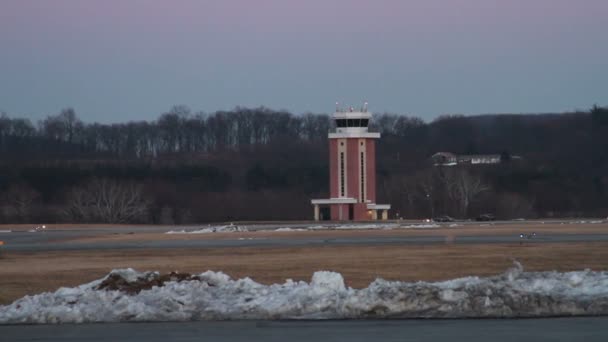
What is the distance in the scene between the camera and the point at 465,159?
185 meters

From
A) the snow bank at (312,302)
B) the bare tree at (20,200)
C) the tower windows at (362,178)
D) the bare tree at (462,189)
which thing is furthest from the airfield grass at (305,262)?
the bare tree at (462,189)

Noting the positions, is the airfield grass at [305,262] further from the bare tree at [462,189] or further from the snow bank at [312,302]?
the bare tree at [462,189]

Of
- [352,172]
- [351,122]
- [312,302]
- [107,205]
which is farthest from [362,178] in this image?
[312,302]

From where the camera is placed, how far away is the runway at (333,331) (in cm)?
1806

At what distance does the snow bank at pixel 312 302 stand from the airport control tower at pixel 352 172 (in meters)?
87.8

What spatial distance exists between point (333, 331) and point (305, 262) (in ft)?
59.1

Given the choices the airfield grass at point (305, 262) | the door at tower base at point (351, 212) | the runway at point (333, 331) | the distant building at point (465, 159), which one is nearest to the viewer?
the runway at point (333, 331)

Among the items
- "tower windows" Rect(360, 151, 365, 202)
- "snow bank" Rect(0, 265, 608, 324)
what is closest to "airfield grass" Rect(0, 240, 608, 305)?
"snow bank" Rect(0, 265, 608, 324)

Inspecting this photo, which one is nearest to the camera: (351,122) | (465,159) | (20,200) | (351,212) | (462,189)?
(351,212)

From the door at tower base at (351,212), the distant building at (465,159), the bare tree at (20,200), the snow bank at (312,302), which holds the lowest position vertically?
the snow bank at (312,302)

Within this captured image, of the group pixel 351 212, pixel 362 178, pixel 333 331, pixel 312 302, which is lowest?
pixel 333 331

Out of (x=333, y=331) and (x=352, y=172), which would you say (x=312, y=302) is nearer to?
(x=333, y=331)

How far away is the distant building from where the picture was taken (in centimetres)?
17127

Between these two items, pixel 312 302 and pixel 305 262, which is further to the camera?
pixel 305 262
